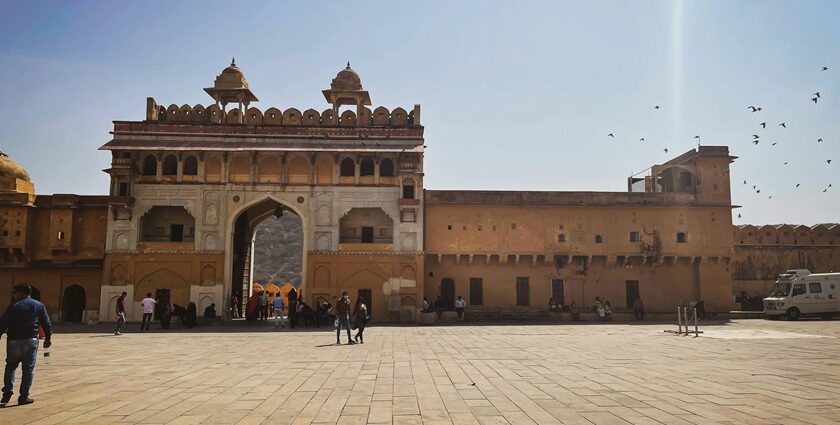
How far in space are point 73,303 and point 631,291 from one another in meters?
26.3

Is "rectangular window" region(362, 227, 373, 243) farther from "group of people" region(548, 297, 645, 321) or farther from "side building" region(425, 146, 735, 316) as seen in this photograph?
"group of people" region(548, 297, 645, 321)

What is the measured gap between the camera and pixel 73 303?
1068 inches

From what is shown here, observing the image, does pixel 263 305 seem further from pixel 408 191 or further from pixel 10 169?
pixel 10 169

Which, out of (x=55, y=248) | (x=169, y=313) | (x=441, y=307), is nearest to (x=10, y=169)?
(x=55, y=248)

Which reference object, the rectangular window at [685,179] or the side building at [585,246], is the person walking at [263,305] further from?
the rectangular window at [685,179]

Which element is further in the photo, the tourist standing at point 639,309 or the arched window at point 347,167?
the arched window at point 347,167

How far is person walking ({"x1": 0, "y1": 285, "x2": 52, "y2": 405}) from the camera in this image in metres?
7.53

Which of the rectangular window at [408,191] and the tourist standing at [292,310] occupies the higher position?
the rectangular window at [408,191]

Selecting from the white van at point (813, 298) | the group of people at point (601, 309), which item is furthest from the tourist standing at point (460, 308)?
the white van at point (813, 298)

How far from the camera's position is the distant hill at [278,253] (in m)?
54.7

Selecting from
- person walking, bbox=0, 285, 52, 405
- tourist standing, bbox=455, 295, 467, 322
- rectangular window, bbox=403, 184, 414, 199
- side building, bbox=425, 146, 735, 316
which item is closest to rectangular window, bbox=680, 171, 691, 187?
side building, bbox=425, 146, 735, 316

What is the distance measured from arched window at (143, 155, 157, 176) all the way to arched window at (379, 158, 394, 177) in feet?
33.5

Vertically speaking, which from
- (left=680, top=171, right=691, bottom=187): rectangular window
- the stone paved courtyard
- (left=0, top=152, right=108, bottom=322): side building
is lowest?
the stone paved courtyard

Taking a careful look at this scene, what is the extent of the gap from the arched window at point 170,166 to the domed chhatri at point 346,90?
766 cm
